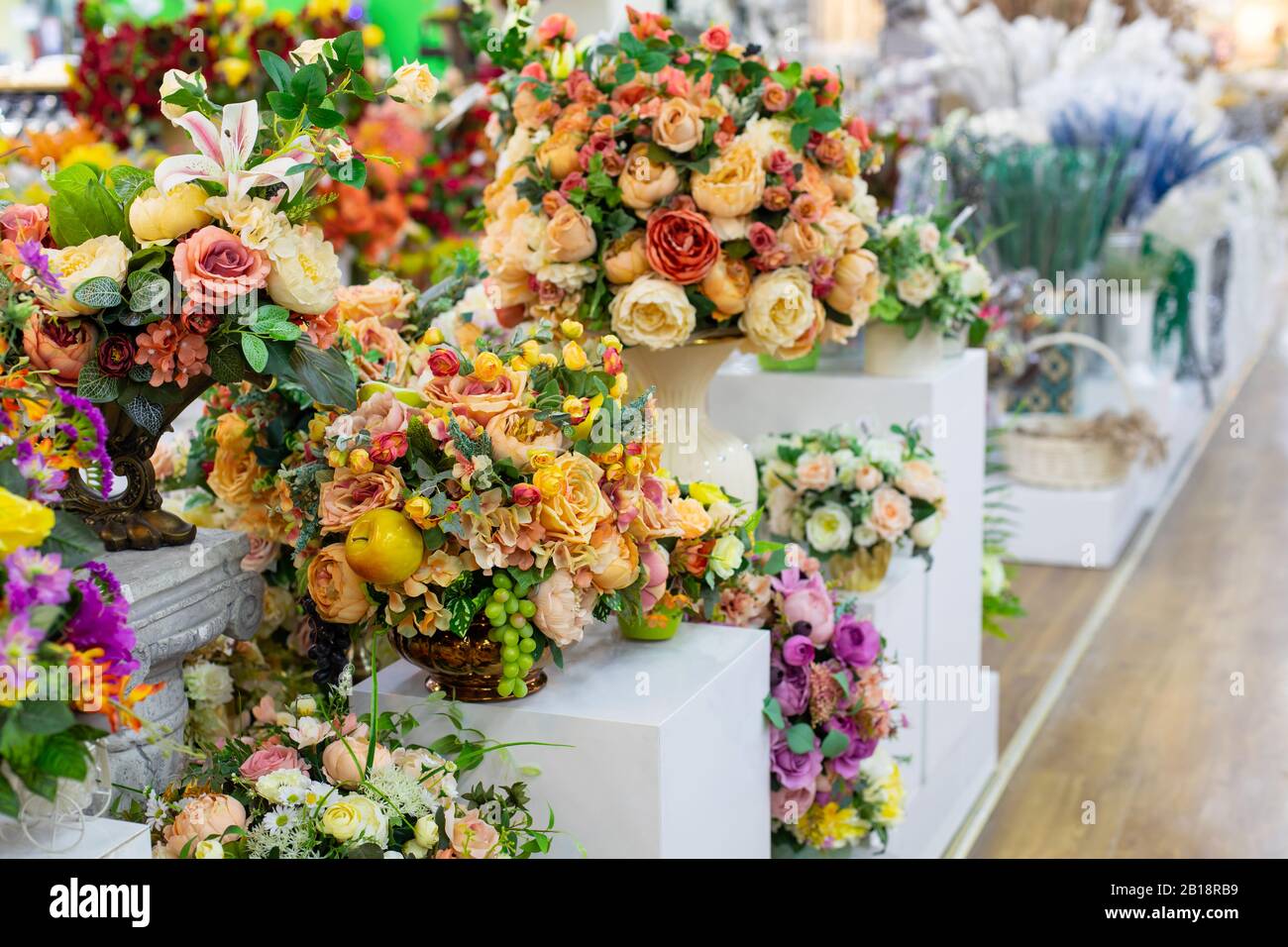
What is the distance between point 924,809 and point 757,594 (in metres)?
0.90

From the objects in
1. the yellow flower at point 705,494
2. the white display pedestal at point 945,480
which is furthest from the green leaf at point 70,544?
the white display pedestal at point 945,480

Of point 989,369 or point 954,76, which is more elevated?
point 954,76

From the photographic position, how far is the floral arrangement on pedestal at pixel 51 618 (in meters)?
0.93

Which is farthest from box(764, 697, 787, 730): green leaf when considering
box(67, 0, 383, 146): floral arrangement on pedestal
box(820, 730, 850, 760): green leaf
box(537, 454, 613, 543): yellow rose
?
box(67, 0, 383, 146): floral arrangement on pedestal

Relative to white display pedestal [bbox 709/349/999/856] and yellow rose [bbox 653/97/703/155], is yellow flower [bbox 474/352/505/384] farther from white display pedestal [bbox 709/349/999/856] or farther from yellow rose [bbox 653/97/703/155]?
white display pedestal [bbox 709/349/999/856]

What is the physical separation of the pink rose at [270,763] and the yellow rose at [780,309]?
0.78 meters

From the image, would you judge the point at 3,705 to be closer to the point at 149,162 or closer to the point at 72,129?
the point at 149,162

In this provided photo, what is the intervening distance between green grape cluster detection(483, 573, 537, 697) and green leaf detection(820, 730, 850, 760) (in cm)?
52

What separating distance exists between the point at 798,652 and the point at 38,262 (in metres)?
0.99

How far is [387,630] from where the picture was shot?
1.43 m

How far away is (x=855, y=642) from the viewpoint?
185cm

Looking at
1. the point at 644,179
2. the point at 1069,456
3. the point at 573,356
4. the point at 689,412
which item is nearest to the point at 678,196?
the point at 644,179

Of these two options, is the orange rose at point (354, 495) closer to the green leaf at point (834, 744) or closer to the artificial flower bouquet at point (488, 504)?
the artificial flower bouquet at point (488, 504)
